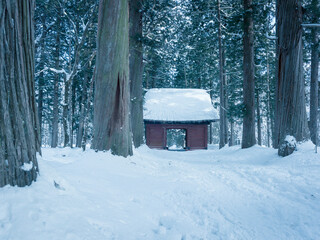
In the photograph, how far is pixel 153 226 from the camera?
2705 mm

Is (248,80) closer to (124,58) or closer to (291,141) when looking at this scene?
(291,141)

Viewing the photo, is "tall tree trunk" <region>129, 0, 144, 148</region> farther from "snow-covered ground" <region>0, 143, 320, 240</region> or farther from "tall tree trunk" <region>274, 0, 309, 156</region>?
"snow-covered ground" <region>0, 143, 320, 240</region>

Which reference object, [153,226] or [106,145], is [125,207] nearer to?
[153,226]

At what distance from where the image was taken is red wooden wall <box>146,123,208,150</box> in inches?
768

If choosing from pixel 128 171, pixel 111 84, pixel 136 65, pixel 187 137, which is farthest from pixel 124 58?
pixel 187 137

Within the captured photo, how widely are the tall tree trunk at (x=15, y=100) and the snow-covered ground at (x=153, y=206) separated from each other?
22 centimetres

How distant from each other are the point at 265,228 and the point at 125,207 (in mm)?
1880

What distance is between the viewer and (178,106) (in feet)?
69.5

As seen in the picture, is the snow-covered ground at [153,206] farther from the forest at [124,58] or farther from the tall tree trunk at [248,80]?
the tall tree trunk at [248,80]

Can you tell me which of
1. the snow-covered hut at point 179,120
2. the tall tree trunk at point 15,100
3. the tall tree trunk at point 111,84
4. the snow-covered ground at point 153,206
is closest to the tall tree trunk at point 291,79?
the snow-covered ground at point 153,206

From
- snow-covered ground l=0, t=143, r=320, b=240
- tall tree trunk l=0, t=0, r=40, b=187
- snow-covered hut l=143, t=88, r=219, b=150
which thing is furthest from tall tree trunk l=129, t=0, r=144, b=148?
tall tree trunk l=0, t=0, r=40, b=187

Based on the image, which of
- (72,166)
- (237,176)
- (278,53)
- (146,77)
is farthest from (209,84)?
(72,166)

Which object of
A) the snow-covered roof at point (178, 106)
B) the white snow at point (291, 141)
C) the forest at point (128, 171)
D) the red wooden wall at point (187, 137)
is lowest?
the red wooden wall at point (187, 137)

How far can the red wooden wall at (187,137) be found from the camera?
1950 cm
